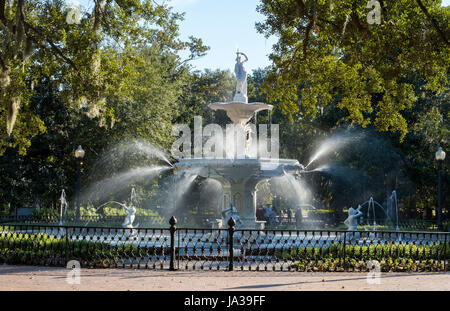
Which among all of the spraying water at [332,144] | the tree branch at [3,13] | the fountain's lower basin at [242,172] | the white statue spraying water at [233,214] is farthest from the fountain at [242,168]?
the spraying water at [332,144]

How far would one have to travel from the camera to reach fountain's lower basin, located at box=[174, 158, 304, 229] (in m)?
16.9

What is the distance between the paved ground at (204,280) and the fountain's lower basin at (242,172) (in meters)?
5.85

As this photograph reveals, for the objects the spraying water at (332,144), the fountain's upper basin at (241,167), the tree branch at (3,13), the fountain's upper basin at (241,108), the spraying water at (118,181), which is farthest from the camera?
the spraying water at (332,144)

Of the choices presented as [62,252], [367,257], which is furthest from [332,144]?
[62,252]

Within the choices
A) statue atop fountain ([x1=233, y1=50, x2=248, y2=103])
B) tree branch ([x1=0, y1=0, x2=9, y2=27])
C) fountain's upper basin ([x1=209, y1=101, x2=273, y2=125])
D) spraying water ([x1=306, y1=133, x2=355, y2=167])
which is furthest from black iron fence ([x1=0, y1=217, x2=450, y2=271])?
spraying water ([x1=306, y1=133, x2=355, y2=167])

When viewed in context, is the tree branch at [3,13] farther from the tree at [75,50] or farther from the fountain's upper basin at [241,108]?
the fountain's upper basin at [241,108]

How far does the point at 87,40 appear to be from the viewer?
13.9 meters

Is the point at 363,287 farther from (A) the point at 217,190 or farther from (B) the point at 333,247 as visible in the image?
(A) the point at 217,190

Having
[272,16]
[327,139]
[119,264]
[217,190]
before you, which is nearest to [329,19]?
[272,16]

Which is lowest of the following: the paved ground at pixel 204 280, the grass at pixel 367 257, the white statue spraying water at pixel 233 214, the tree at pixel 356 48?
the paved ground at pixel 204 280

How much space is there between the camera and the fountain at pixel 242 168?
16922mm

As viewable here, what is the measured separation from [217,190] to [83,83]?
2640 cm

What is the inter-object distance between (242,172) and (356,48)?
18.5 feet

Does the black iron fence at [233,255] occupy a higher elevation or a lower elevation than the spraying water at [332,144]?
lower
